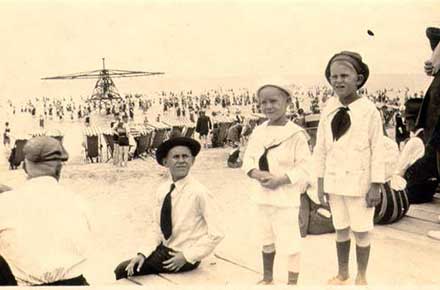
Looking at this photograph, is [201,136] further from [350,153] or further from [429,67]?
[429,67]

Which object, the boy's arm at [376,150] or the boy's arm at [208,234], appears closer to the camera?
the boy's arm at [376,150]

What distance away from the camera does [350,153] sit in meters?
1.98

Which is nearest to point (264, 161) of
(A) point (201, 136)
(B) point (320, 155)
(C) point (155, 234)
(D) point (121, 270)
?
(B) point (320, 155)

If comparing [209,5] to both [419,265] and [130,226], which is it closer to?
[130,226]

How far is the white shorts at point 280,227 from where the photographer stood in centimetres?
201

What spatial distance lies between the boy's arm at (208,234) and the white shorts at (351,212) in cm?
46

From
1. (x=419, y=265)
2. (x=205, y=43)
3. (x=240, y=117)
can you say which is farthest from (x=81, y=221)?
(x=419, y=265)

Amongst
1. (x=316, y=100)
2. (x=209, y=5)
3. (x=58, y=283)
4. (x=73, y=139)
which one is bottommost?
(x=58, y=283)

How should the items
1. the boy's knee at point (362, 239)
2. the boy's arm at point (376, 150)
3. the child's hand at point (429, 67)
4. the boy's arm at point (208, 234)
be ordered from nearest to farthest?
the boy's arm at point (376, 150) → the boy's knee at point (362, 239) → the boy's arm at point (208, 234) → the child's hand at point (429, 67)

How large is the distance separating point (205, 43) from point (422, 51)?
3.09 feet

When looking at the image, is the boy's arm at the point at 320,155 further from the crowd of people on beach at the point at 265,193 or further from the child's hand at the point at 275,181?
the child's hand at the point at 275,181

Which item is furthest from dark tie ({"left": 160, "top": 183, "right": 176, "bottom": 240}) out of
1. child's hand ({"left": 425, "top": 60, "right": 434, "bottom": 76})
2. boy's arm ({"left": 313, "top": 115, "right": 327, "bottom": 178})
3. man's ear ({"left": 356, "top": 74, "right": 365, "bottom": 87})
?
child's hand ({"left": 425, "top": 60, "right": 434, "bottom": 76})

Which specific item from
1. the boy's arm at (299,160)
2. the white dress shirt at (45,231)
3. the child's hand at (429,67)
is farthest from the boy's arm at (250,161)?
the child's hand at (429,67)

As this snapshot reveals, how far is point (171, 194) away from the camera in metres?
2.23
